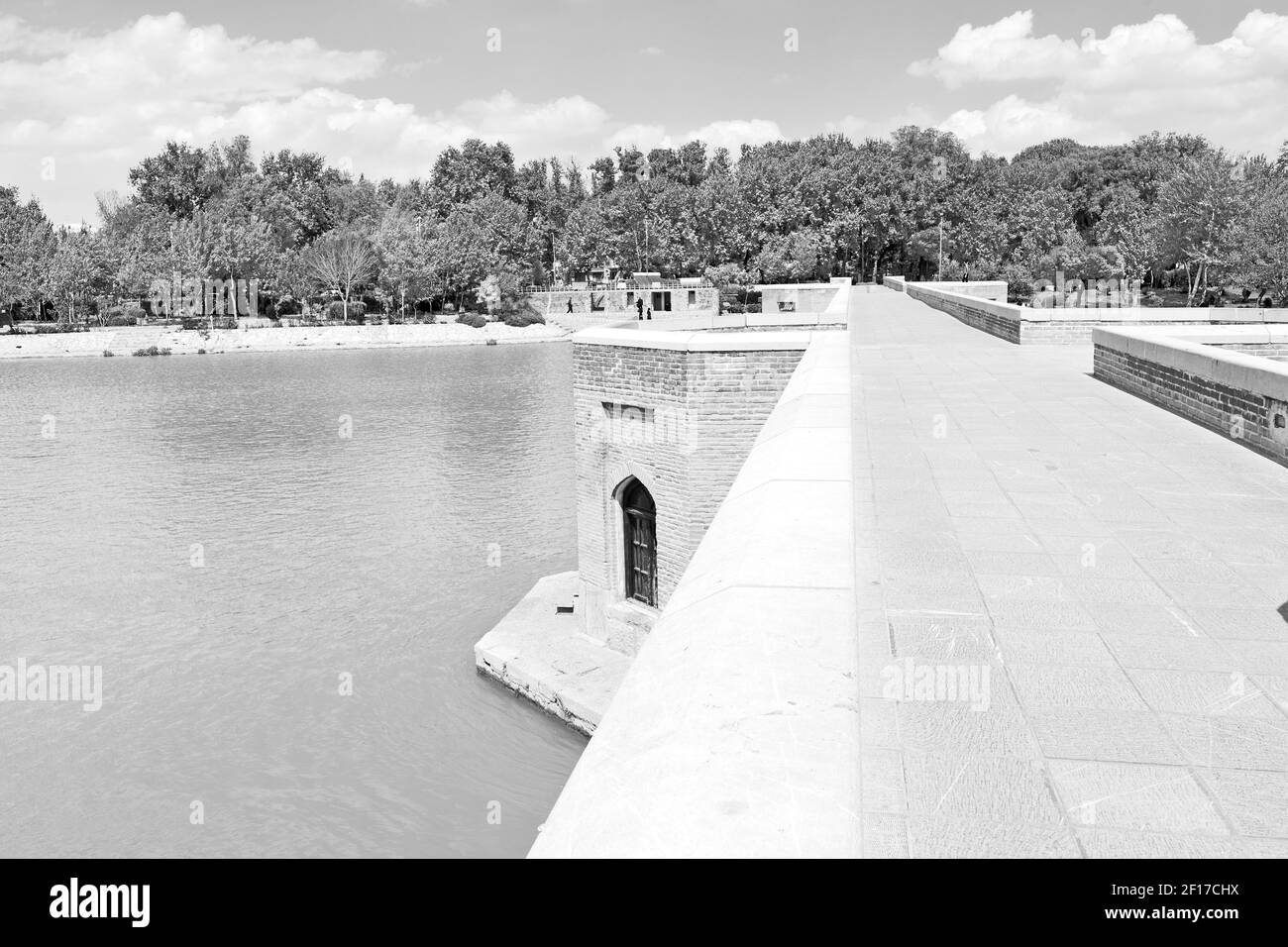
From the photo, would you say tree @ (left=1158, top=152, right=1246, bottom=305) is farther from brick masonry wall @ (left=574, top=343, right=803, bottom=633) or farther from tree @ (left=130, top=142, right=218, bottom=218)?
tree @ (left=130, top=142, right=218, bottom=218)

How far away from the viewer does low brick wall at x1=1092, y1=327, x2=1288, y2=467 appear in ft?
27.1

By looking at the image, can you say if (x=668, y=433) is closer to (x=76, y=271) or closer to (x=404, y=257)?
(x=404, y=257)

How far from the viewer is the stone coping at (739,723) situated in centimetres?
218

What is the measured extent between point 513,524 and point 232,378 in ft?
125

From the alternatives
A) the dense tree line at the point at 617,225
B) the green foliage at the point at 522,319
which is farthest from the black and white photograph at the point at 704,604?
the green foliage at the point at 522,319

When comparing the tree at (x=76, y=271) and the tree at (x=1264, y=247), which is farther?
the tree at (x=76, y=271)

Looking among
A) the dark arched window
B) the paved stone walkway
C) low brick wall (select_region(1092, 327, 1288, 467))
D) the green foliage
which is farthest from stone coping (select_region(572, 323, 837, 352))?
the green foliage

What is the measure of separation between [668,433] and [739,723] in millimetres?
12162

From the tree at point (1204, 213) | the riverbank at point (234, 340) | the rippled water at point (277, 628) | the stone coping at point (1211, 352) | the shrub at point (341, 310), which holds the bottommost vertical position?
the rippled water at point (277, 628)

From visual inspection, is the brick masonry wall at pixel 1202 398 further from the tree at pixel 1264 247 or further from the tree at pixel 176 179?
the tree at pixel 176 179

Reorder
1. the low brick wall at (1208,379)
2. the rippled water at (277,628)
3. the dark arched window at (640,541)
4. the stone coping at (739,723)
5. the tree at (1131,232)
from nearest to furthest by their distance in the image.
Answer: the stone coping at (739,723), the low brick wall at (1208,379), the rippled water at (277,628), the dark arched window at (640,541), the tree at (1131,232)

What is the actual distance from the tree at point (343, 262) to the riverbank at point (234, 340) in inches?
305

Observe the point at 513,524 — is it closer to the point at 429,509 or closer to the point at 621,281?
the point at 429,509
